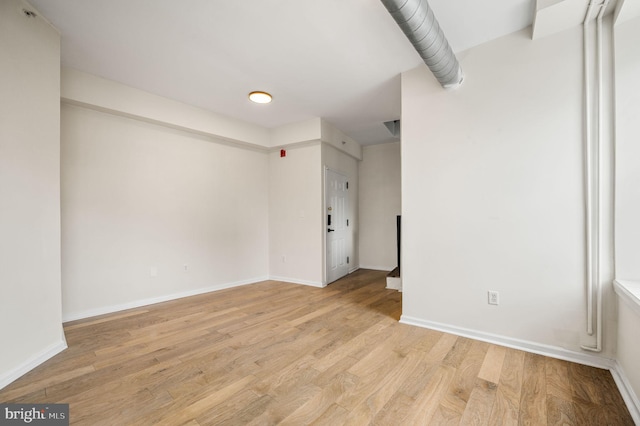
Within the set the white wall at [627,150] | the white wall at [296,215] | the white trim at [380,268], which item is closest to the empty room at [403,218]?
the white wall at [627,150]

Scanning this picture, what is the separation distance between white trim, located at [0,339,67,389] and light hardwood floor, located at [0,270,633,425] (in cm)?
5

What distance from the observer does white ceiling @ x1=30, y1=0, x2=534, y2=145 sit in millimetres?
2049

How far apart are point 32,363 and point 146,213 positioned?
6.26 feet

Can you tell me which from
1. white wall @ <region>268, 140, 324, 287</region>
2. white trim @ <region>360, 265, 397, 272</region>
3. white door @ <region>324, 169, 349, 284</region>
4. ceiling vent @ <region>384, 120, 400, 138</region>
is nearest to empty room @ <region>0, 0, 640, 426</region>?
white wall @ <region>268, 140, 324, 287</region>

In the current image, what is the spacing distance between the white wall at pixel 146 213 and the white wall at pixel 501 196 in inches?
115

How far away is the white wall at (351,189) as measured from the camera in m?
5.01

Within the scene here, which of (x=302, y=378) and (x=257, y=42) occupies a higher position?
(x=257, y=42)

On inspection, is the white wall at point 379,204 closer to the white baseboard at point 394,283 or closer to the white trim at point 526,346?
the white baseboard at point 394,283

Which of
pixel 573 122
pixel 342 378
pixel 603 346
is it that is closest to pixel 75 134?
pixel 342 378

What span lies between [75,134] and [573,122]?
4.90 metres

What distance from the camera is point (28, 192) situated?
201cm

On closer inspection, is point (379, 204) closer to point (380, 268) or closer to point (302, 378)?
point (380, 268)

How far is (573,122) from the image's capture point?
2.09m

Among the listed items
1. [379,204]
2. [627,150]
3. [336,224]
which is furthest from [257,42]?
[379,204]
